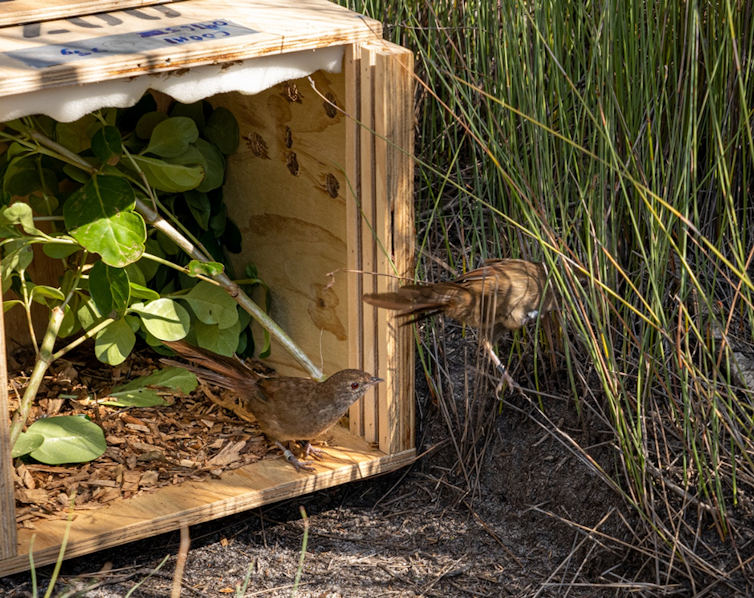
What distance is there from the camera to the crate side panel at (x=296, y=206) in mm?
2469

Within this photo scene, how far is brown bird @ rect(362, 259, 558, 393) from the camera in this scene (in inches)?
82.1

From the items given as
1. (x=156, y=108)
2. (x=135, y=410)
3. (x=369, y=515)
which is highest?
(x=156, y=108)

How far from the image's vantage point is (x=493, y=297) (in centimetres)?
209

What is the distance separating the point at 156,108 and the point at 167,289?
0.53m

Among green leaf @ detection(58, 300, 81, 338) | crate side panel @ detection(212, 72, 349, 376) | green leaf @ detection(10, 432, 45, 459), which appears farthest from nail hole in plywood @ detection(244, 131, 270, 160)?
green leaf @ detection(10, 432, 45, 459)

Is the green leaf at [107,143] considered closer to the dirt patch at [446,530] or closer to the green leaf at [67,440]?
the green leaf at [67,440]

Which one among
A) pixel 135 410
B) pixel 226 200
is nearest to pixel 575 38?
pixel 226 200

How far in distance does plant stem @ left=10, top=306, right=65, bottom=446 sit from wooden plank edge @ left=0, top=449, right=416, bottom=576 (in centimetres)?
25

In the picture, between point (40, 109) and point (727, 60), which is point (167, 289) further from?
point (727, 60)

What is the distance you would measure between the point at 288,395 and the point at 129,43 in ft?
3.14

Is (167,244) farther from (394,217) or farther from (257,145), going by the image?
(394,217)

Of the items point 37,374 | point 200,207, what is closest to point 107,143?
point 200,207

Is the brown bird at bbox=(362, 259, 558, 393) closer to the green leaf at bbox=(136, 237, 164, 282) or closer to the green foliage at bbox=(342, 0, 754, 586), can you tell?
the green foliage at bbox=(342, 0, 754, 586)

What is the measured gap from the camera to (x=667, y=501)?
208cm
